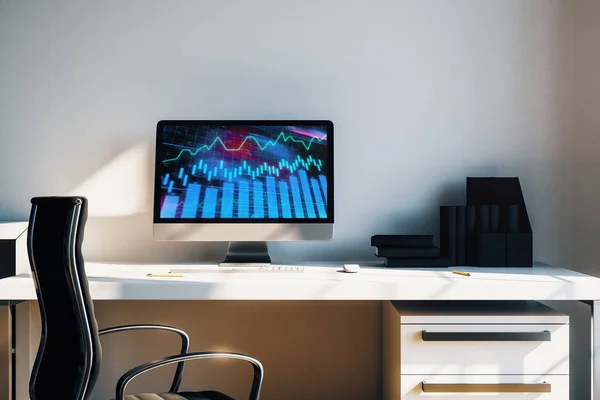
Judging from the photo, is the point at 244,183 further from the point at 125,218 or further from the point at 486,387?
the point at 486,387

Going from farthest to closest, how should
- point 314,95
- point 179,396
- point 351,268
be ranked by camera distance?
point 314,95, point 351,268, point 179,396

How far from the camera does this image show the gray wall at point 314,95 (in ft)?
8.58

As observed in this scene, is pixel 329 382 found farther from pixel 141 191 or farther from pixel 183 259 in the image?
pixel 141 191

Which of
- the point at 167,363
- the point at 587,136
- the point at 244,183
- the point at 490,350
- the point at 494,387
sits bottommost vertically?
the point at 494,387

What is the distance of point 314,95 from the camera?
8.65 feet

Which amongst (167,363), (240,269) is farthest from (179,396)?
(240,269)

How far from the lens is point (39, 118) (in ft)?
8.59

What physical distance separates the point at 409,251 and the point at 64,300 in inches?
55.7

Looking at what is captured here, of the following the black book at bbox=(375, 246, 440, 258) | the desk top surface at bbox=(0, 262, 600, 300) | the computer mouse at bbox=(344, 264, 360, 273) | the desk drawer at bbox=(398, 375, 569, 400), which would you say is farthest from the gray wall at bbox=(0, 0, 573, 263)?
the desk drawer at bbox=(398, 375, 569, 400)

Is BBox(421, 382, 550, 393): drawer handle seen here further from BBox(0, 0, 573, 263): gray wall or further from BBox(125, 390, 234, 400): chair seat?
BBox(0, 0, 573, 263): gray wall

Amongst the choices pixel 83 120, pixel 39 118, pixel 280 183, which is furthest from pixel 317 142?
pixel 39 118

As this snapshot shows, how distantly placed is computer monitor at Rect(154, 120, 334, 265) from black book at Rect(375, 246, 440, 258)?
0.26 metres

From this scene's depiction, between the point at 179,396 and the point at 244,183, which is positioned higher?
the point at 244,183

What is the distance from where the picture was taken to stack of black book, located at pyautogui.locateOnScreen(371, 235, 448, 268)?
90.4 inches
